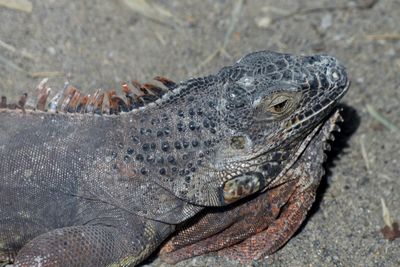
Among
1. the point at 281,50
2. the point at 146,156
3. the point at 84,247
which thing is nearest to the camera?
the point at 84,247

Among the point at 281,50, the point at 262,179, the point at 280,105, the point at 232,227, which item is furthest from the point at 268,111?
the point at 281,50

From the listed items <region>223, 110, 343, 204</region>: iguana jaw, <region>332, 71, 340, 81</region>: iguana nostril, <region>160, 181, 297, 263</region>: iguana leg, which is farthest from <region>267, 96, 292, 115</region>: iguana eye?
<region>160, 181, 297, 263</region>: iguana leg

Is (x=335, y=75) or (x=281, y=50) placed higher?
(x=335, y=75)

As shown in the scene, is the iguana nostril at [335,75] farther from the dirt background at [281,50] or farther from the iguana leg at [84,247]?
the iguana leg at [84,247]

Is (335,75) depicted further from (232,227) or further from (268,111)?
(232,227)

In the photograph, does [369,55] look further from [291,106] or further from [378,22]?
[291,106]

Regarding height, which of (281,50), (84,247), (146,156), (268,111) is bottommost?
(281,50)
